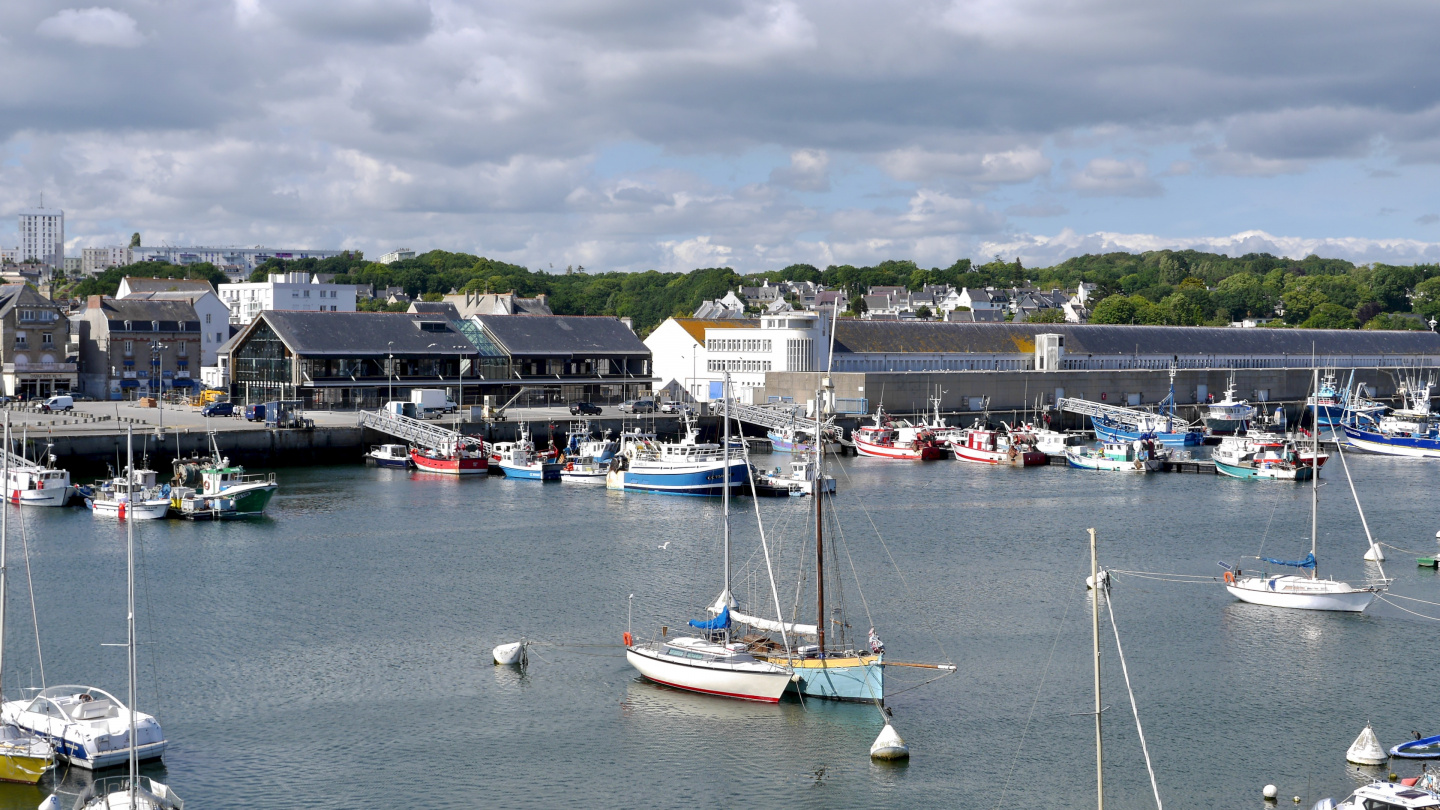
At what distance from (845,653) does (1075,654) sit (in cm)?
715

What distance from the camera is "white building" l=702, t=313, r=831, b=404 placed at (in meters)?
97.1

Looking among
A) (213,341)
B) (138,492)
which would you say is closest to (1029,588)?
(138,492)

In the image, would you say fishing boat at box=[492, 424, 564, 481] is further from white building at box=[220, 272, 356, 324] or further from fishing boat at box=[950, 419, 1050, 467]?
white building at box=[220, 272, 356, 324]

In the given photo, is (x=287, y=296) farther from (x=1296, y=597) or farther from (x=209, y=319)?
(x=1296, y=597)

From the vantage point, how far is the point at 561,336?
93438 mm

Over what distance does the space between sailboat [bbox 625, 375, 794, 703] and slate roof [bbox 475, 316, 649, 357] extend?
201 ft

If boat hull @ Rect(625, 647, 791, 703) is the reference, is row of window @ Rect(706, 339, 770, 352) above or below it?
above

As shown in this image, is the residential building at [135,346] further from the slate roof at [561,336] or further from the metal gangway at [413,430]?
the metal gangway at [413,430]

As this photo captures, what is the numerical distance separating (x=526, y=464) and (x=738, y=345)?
35.6 meters

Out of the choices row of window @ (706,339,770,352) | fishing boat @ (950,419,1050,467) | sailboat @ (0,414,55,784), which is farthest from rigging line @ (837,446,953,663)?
row of window @ (706,339,770,352)

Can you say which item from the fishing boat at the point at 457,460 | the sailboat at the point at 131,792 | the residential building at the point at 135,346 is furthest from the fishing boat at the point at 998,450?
the sailboat at the point at 131,792

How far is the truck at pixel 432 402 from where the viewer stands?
81375 mm

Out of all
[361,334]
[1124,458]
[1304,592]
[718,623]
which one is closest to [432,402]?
[361,334]

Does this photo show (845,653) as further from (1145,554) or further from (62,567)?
(62,567)
